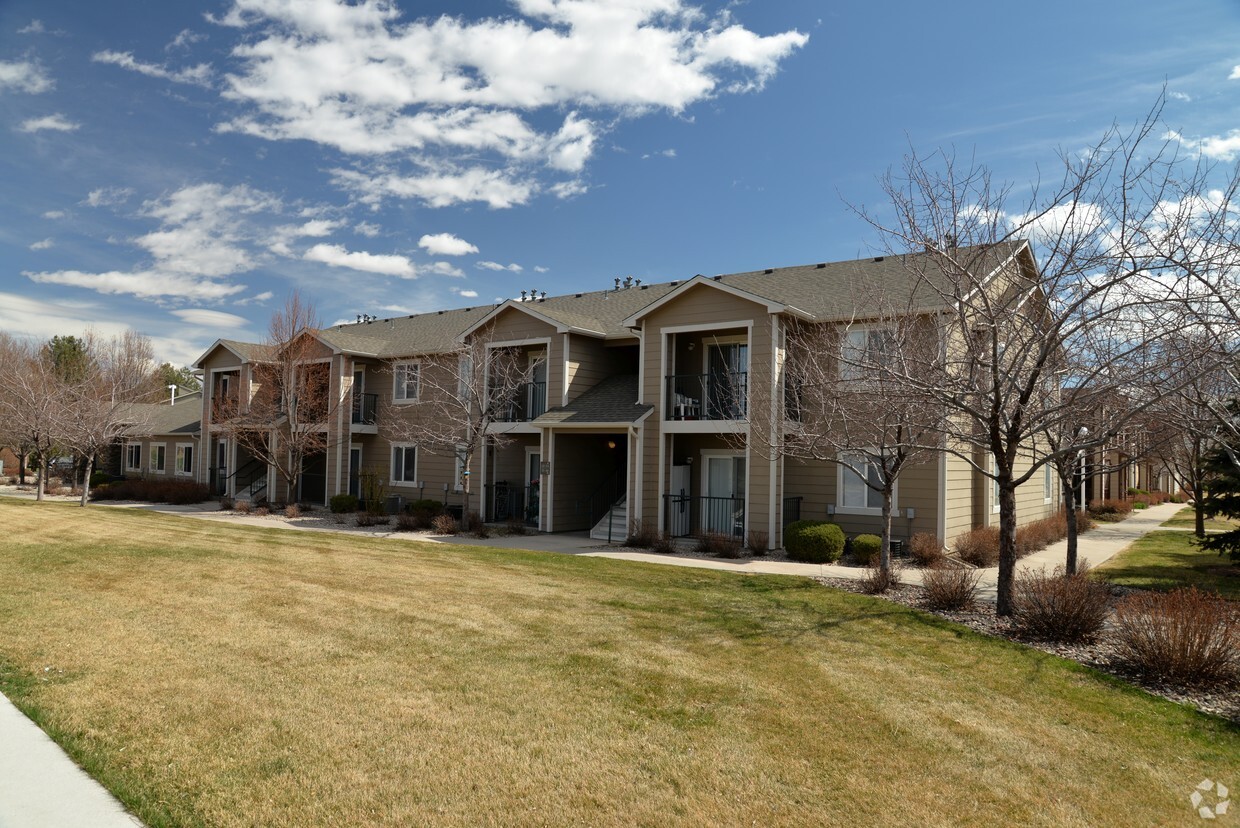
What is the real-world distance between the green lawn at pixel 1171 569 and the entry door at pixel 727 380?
8239 millimetres

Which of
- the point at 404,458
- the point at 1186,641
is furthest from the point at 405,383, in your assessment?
the point at 1186,641

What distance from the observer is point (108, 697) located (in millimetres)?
6004

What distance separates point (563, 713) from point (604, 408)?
14521mm

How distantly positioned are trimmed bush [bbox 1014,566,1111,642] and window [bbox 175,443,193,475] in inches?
1468

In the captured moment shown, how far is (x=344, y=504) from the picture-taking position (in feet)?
86.0

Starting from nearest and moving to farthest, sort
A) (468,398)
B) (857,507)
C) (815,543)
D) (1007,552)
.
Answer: (1007,552) < (815,543) < (857,507) < (468,398)

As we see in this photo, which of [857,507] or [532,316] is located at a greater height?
[532,316]

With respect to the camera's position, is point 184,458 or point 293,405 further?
point 184,458

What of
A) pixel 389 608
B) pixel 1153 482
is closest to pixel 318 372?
pixel 389 608

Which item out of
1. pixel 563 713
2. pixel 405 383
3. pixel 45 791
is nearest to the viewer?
pixel 45 791

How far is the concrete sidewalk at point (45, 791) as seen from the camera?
165 inches

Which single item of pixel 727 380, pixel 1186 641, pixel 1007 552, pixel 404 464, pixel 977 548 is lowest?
pixel 977 548

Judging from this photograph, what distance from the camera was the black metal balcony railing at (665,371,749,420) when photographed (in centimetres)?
1850

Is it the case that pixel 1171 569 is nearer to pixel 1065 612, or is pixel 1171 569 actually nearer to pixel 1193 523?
pixel 1065 612
